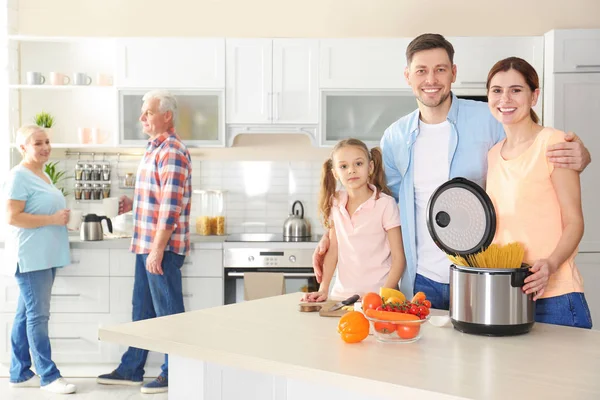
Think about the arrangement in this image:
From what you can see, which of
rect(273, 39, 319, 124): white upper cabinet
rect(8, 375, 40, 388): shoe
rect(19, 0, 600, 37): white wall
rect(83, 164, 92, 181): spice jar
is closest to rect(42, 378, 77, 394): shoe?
rect(8, 375, 40, 388): shoe

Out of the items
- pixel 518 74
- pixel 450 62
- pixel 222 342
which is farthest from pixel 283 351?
pixel 450 62

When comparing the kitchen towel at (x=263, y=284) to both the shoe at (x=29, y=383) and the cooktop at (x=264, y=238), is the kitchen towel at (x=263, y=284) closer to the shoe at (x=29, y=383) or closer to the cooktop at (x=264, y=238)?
the cooktop at (x=264, y=238)

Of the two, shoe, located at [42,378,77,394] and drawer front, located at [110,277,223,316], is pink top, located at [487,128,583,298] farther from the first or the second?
shoe, located at [42,378,77,394]

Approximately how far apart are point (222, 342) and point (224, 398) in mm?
169

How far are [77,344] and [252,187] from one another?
5.05 feet

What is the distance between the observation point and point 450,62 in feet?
8.03

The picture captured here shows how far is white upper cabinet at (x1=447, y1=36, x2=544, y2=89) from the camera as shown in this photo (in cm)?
461

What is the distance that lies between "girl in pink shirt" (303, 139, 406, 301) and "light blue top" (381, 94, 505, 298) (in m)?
0.05

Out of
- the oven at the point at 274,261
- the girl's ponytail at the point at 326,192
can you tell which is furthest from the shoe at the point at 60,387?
the girl's ponytail at the point at 326,192

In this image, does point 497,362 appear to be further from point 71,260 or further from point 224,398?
point 71,260

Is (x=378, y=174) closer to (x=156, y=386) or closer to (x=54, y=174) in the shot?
(x=156, y=386)

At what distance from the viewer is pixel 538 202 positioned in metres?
2.05

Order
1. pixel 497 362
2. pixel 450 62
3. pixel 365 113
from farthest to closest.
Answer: pixel 365 113 < pixel 450 62 < pixel 497 362

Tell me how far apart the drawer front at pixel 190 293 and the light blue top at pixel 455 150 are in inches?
80.6
